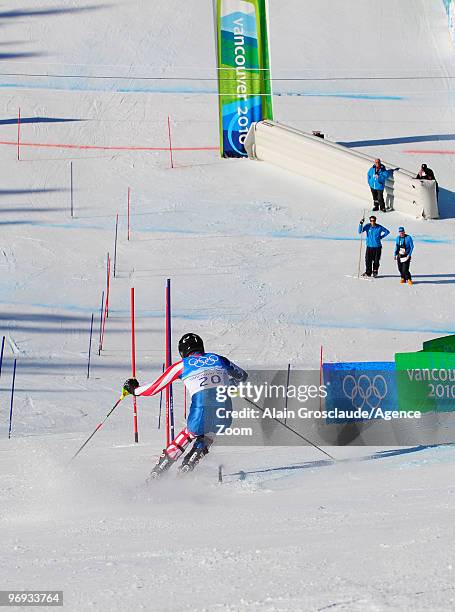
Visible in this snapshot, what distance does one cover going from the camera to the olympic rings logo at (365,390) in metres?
9.52

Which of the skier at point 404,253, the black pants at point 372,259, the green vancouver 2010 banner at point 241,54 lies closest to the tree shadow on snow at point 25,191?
the green vancouver 2010 banner at point 241,54

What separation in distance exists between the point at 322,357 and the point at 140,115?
39.4ft

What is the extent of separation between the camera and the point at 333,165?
72.4 ft

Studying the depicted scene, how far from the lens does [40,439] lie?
10477 mm

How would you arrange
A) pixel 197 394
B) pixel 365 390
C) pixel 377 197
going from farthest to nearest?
pixel 377 197 < pixel 365 390 < pixel 197 394

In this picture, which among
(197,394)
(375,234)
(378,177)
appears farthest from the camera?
(378,177)

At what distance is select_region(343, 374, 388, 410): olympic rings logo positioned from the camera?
9518 mm

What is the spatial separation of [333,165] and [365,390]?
1283 centimetres

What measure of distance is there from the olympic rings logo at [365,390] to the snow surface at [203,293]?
1.40ft

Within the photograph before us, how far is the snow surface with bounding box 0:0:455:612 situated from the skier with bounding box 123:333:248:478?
0.87ft

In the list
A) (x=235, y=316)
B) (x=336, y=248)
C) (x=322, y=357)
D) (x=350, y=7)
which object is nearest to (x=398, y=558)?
(x=322, y=357)

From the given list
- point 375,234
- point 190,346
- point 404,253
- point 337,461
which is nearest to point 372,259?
point 375,234

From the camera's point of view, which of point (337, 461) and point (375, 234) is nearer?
point (337, 461)

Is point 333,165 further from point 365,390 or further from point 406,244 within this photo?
point 365,390
